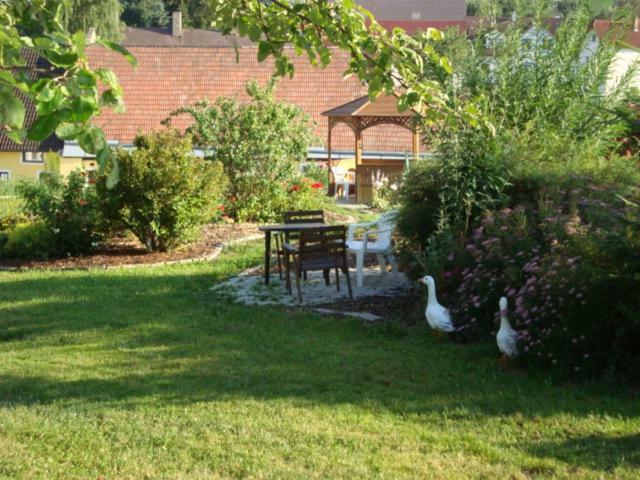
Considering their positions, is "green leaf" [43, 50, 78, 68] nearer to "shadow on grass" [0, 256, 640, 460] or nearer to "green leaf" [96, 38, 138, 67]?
"green leaf" [96, 38, 138, 67]

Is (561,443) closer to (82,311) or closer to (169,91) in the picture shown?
(82,311)

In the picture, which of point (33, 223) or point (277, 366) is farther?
point (33, 223)

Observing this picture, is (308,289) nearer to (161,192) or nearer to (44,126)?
(161,192)

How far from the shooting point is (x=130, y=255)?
14.8m

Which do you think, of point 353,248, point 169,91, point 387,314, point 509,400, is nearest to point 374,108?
point 169,91

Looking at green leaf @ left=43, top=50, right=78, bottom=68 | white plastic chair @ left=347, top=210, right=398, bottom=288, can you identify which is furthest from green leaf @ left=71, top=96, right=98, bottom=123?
white plastic chair @ left=347, top=210, right=398, bottom=288

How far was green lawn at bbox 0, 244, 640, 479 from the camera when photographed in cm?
484

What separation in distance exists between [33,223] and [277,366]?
929cm

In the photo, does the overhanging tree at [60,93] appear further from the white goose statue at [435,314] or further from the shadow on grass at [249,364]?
the white goose statue at [435,314]

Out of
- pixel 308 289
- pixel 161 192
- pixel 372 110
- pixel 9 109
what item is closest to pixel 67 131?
pixel 9 109

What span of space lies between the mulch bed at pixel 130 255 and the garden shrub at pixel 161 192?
30 centimetres

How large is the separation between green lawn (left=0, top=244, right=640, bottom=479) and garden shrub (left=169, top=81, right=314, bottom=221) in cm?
966

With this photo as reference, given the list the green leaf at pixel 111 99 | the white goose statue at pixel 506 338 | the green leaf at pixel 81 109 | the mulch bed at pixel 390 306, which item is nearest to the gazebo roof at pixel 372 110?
the mulch bed at pixel 390 306

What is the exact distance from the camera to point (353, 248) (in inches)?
461
